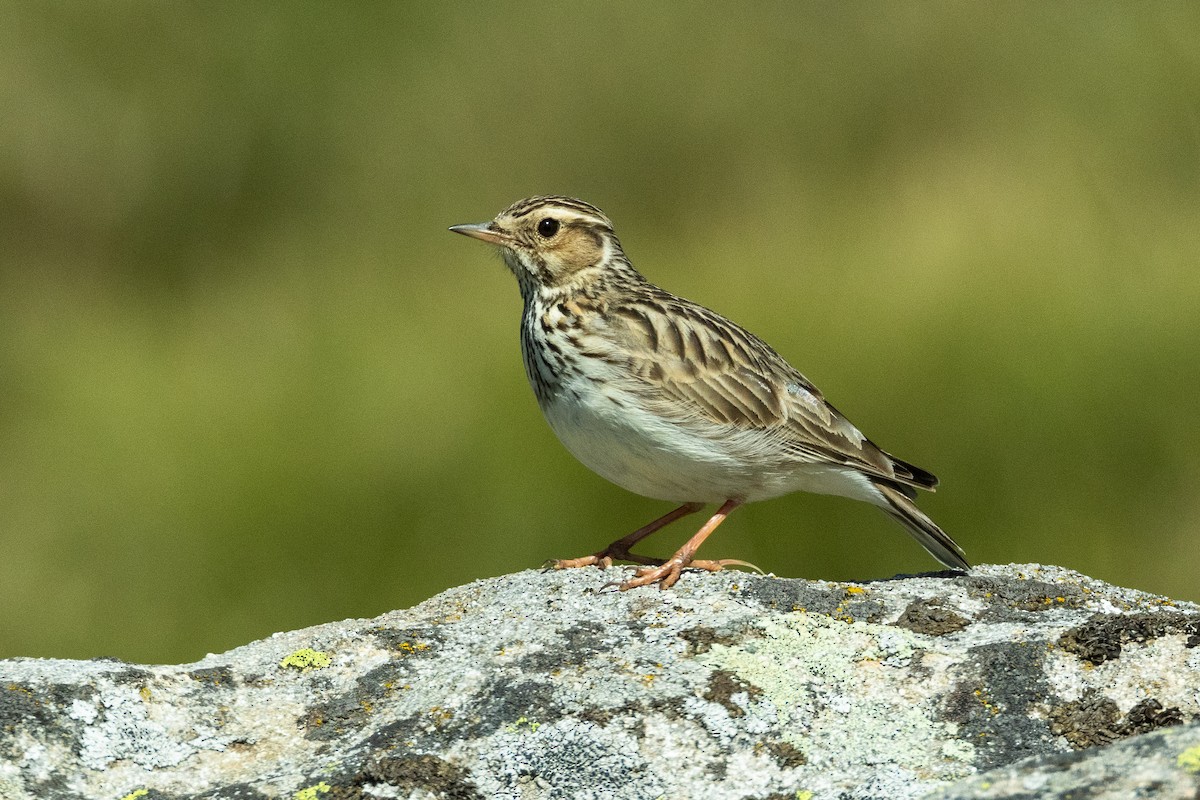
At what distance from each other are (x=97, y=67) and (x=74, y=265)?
174cm

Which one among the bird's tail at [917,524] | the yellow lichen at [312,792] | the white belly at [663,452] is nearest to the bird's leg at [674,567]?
the white belly at [663,452]

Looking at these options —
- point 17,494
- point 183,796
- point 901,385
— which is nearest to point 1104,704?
point 183,796

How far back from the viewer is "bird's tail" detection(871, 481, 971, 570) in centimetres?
679

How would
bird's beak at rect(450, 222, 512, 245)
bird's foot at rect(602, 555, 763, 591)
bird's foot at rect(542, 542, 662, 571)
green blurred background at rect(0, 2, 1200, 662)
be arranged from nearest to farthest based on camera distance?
bird's foot at rect(602, 555, 763, 591)
bird's foot at rect(542, 542, 662, 571)
bird's beak at rect(450, 222, 512, 245)
green blurred background at rect(0, 2, 1200, 662)

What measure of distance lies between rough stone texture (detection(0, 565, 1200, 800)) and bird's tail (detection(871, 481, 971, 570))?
1448mm

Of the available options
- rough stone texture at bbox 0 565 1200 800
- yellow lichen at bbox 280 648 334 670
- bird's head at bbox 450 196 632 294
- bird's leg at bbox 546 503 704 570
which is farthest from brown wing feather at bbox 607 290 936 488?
yellow lichen at bbox 280 648 334 670

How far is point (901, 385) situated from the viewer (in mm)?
11688

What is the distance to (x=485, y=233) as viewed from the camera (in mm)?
7902

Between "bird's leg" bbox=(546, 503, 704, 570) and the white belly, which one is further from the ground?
the white belly

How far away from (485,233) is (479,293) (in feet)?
18.4

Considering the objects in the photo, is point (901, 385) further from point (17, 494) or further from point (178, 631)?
point (17, 494)

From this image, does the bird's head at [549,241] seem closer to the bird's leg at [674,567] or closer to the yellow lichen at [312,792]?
the bird's leg at [674,567]

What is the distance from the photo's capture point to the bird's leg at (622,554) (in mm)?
6738

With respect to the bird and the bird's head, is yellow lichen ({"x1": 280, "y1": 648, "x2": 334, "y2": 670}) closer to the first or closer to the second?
the bird
